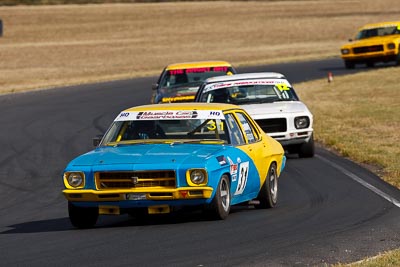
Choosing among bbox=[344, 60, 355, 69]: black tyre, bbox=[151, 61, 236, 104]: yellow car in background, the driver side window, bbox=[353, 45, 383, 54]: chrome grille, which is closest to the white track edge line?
the driver side window

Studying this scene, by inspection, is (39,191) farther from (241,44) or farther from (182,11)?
(182,11)

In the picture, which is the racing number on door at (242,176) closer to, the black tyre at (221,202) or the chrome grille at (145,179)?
the black tyre at (221,202)

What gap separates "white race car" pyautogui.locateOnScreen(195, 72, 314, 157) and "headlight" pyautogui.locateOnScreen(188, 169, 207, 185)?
270 inches

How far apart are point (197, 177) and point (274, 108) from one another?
23.7ft

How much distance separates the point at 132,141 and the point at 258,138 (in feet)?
5.27

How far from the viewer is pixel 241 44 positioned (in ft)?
211

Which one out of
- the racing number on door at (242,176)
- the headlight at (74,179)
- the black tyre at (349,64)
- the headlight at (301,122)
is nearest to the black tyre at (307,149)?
the headlight at (301,122)

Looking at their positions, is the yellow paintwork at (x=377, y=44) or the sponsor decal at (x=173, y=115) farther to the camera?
the yellow paintwork at (x=377, y=44)

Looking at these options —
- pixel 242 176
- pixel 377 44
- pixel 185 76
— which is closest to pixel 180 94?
pixel 185 76

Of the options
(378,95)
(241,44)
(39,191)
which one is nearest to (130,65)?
(241,44)

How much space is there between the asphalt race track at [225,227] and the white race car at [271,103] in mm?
394

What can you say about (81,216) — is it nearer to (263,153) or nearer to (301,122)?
(263,153)

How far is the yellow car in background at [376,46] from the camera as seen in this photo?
1539 inches

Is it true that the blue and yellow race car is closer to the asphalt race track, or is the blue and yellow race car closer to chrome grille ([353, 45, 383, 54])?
the asphalt race track
